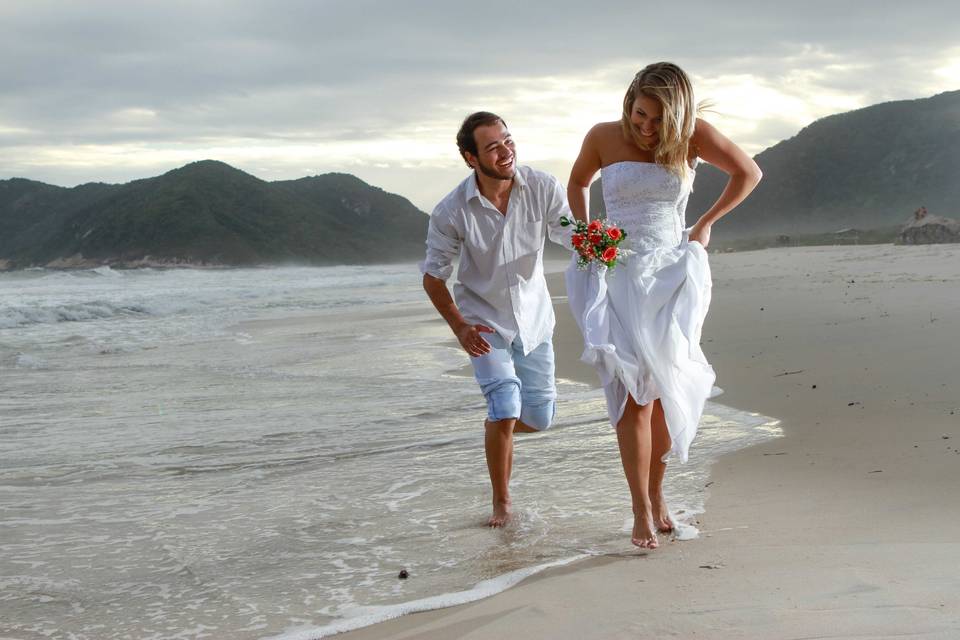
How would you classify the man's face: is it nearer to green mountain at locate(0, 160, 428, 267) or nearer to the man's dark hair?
the man's dark hair

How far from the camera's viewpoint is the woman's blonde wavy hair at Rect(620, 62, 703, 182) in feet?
12.9

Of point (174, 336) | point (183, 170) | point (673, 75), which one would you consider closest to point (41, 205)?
point (183, 170)

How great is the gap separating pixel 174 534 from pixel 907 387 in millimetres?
4665

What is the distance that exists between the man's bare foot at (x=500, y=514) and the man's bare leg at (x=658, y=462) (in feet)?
2.12

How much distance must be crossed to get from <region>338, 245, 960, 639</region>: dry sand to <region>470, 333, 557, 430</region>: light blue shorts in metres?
0.81

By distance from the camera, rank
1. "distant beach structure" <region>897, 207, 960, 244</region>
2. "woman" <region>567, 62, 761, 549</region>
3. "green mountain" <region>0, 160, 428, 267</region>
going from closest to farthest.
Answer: "woman" <region>567, 62, 761, 549</region>, "distant beach structure" <region>897, 207, 960, 244</region>, "green mountain" <region>0, 160, 428, 267</region>

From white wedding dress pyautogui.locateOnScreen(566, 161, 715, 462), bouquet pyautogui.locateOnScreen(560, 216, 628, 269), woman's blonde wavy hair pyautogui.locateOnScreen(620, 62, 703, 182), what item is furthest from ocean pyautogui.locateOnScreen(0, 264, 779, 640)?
woman's blonde wavy hair pyautogui.locateOnScreen(620, 62, 703, 182)

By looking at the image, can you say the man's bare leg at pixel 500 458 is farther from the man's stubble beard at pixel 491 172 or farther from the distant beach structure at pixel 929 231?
the distant beach structure at pixel 929 231

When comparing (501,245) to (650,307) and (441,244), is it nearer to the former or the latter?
(441,244)

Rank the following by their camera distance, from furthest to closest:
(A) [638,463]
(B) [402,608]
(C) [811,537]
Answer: (A) [638,463] → (C) [811,537] → (B) [402,608]

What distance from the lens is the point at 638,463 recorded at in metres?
4.06

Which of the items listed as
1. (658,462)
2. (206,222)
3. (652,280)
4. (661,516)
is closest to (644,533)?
(661,516)

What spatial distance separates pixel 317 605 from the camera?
3.53 metres

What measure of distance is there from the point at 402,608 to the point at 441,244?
70.8 inches
